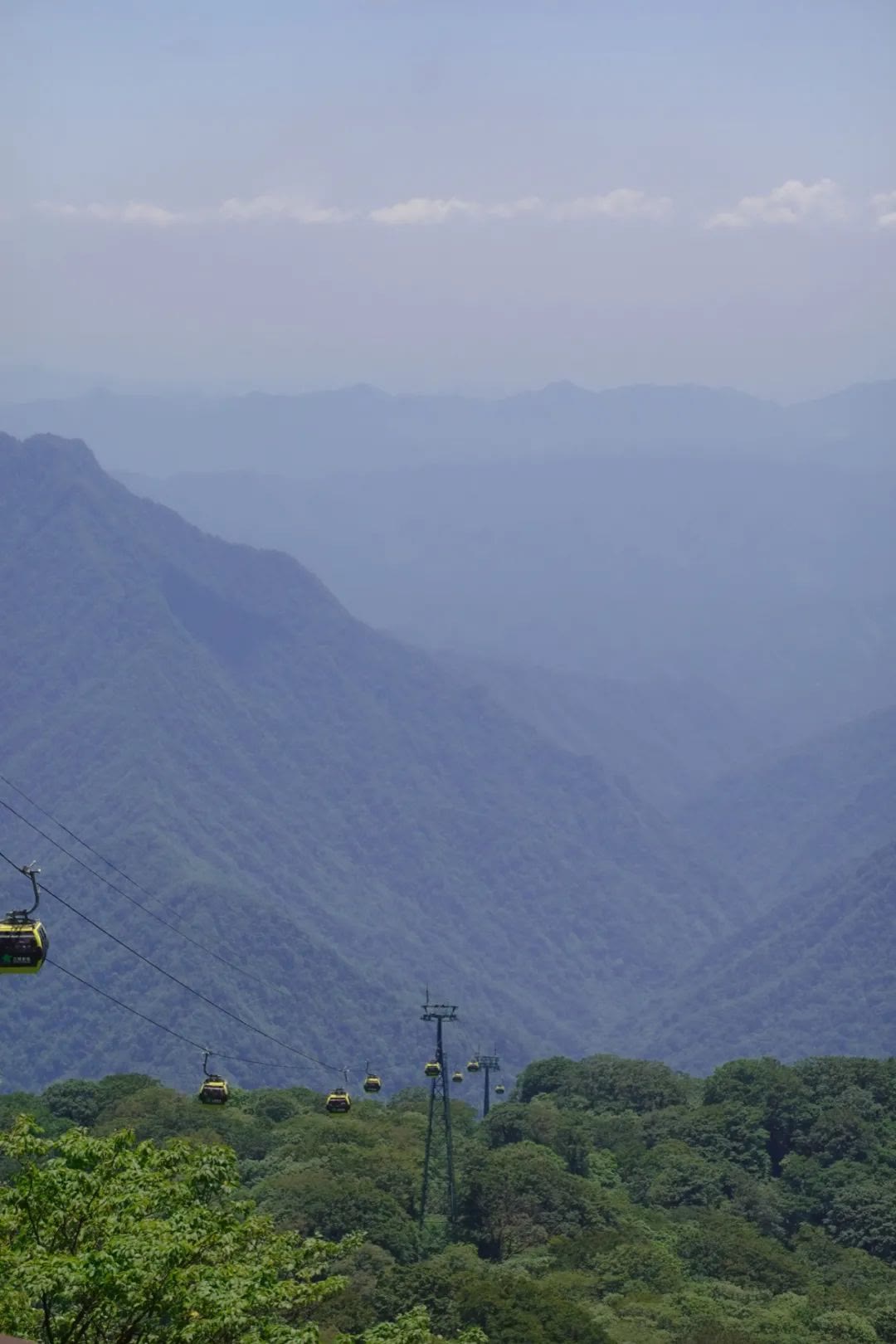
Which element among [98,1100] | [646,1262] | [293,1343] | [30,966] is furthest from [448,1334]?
[98,1100]

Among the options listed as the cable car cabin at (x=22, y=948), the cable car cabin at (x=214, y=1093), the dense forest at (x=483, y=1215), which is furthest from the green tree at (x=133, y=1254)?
the cable car cabin at (x=214, y=1093)

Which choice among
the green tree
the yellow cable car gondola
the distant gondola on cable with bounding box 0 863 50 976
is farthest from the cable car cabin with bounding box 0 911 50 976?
the yellow cable car gondola

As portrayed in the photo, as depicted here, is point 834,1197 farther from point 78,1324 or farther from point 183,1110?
point 78,1324

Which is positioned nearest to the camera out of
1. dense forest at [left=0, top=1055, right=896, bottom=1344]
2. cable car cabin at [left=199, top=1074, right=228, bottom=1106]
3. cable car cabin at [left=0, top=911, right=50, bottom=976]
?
cable car cabin at [left=0, top=911, right=50, bottom=976]

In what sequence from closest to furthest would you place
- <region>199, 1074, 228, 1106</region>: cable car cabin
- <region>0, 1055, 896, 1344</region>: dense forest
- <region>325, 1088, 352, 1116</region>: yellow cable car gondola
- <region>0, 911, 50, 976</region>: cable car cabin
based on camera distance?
<region>0, 911, 50, 976</region>: cable car cabin → <region>0, 1055, 896, 1344</region>: dense forest → <region>199, 1074, 228, 1106</region>: cable car cabin → <region>325, 1088, 352, 1116</region>: yellow cable car gondola

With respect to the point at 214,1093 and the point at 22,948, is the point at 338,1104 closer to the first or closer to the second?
the point at 214,1093

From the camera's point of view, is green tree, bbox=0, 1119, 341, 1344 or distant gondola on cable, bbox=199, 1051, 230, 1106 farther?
distant gondola on cable, bbox=199, 1051, 230, 1106

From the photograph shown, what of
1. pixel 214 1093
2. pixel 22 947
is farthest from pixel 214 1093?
pixel 22 947

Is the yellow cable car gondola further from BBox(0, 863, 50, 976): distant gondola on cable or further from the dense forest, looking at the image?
BBox(0, 863, 50, 976): distant gondola on cable
